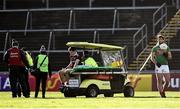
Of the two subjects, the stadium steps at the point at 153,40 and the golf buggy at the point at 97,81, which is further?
the stadium steps at the point at 153,40

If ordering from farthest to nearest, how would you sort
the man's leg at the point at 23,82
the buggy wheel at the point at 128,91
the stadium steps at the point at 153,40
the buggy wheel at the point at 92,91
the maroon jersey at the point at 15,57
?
the stadium steps at the point at 153,40 → the buggy wheel at the point at 128,91 → the buggy wheel at the point at 92,91 → the man's leg at the point at 23,82 → the maroon jersey at the point at 15,57

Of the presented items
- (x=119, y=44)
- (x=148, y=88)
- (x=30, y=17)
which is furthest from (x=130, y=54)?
(x=30, y=17)

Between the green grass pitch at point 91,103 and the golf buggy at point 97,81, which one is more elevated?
the golf buggy at point 97,81

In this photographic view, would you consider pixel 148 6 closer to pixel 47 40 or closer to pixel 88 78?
pixel 47 40

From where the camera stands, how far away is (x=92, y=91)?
80.5 ft

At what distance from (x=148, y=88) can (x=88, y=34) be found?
8275 millimetres

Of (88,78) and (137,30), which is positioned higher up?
(137,30)

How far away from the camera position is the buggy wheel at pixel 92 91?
961 inches

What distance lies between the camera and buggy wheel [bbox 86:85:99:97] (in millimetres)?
24422

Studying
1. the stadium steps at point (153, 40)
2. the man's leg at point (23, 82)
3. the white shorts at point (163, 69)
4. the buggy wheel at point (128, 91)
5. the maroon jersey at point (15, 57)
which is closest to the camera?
the white shorts at point (163, 69)

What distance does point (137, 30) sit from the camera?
1672 inches

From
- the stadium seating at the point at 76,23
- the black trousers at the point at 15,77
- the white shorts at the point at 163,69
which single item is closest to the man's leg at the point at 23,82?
the black trousers at the point at 15,77

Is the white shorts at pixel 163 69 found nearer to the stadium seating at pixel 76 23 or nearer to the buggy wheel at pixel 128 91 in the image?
the buggy wheel at pixel 128 91

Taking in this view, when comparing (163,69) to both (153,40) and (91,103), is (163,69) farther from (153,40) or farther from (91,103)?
(153,40)
